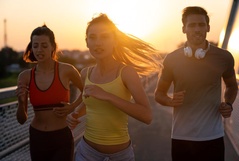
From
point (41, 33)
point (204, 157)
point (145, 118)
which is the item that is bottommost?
point (204, 157)

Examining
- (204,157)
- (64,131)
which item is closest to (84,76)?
(64,131)

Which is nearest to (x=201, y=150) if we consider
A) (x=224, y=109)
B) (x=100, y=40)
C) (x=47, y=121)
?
(x=224, y=109)

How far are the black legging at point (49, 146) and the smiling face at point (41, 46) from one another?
0.73m

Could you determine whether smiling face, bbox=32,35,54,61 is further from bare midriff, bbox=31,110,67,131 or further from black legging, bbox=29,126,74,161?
black legging, bbox=29,126,74,161

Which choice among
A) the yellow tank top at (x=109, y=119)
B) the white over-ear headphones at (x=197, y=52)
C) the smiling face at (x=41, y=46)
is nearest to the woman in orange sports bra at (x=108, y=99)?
the yellow tank top at (x=109, y=119)

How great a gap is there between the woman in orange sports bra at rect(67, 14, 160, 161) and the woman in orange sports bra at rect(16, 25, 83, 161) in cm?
70

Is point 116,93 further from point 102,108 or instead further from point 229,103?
point 229,103

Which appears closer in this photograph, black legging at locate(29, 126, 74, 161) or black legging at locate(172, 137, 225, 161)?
black legging at locate(172, 137, 225, 161)

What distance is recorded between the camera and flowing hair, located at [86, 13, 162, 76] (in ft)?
10.3

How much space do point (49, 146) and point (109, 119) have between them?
111 centimetres

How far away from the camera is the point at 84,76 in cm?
343

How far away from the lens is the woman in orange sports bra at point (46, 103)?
12.5 feet

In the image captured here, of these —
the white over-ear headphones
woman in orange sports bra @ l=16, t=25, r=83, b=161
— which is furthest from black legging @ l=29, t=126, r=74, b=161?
the white over-ear headphones

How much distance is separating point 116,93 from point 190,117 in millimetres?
971
